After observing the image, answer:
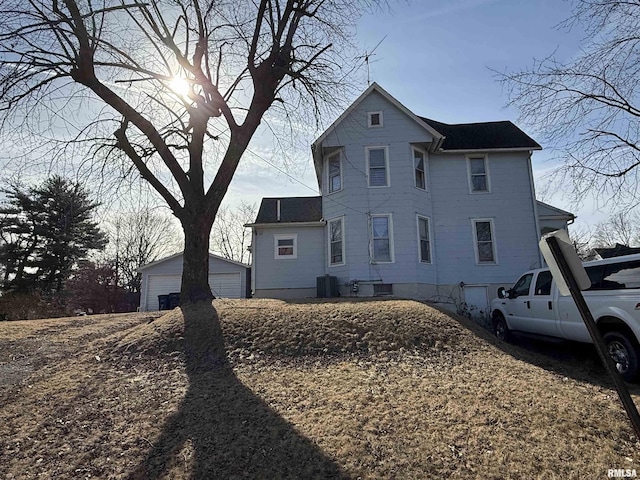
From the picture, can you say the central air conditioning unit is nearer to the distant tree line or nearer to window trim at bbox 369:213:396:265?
window trim at bbox 369:213:396:265

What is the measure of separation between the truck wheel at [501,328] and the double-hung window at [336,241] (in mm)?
5874

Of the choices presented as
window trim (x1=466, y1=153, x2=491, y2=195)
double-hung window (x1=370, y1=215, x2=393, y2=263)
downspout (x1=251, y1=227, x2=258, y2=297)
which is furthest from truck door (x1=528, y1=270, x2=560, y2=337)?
downspout (x1=251, y1=227, x2=258, y2=297)

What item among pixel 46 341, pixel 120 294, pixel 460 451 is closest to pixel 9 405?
pixel 46 341

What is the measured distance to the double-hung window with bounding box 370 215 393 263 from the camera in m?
13.9

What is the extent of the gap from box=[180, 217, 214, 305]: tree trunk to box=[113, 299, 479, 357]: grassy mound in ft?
3.81

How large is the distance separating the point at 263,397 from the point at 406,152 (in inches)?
461

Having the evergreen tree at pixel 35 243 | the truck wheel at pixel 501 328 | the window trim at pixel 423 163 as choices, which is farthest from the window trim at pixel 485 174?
the evergreen tree at pixel 35 243

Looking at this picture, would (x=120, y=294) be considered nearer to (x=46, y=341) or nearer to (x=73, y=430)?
(x=46, y=341)

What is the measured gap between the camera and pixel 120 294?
947 inches

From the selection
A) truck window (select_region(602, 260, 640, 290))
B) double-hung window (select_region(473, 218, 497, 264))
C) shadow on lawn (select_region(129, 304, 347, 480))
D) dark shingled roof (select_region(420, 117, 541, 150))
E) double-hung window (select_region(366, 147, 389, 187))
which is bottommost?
shadow on lawn (select_region(129, 304, 347, 480))

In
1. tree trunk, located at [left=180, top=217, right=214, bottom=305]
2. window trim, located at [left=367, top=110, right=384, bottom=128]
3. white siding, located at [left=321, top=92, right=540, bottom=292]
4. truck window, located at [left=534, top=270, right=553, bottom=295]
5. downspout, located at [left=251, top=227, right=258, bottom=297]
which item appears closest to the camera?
truck window, located at [left=534, top=270, right=553, bottom=295]

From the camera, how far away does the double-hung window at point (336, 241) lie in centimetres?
1455

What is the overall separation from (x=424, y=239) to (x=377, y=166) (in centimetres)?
342

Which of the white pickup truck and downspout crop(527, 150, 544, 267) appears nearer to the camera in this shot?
the white pickup truck
